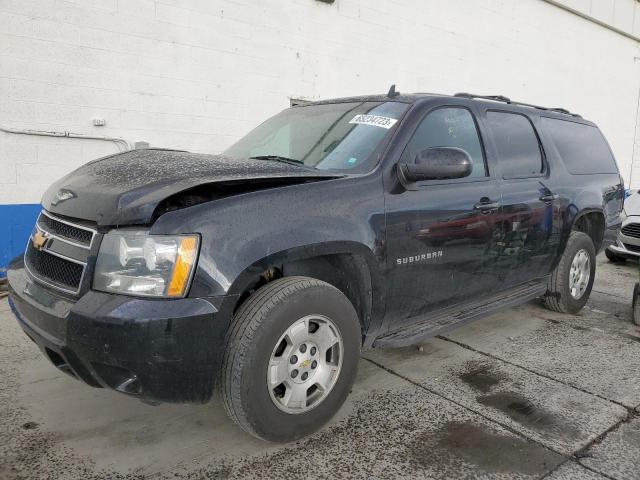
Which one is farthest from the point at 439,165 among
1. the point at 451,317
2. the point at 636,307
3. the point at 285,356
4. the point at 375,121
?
the point at 636,307

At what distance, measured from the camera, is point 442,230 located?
121 inches

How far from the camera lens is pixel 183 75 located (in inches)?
255

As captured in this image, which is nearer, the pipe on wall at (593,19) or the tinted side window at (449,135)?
the tinted side window at (449,135)

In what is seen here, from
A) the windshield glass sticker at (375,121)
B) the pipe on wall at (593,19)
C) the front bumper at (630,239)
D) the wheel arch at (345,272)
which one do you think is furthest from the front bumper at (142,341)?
the pipe on wall at (593,19)

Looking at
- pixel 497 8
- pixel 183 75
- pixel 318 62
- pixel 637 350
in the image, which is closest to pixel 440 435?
pixel 637 350

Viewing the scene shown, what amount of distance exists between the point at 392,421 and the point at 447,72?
8.73 metres

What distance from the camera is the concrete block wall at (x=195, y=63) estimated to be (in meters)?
5.47

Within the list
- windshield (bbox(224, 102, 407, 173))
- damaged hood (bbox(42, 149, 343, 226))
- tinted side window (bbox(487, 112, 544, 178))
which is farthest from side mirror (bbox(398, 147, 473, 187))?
tinted side window (bbox(487, 112, 544, 178))

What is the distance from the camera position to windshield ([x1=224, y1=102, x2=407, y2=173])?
2969 millimetres

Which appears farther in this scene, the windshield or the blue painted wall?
the blue painted wall

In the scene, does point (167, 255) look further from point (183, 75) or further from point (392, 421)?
point (183, 75)

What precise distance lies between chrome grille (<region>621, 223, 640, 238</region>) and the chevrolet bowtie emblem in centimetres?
756

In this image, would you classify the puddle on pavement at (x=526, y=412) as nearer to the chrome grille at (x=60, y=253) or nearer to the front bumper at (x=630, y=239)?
the chrome grille at (x=60, y=253)

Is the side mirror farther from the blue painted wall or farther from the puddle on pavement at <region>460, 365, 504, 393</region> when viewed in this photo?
the blue painted wall
